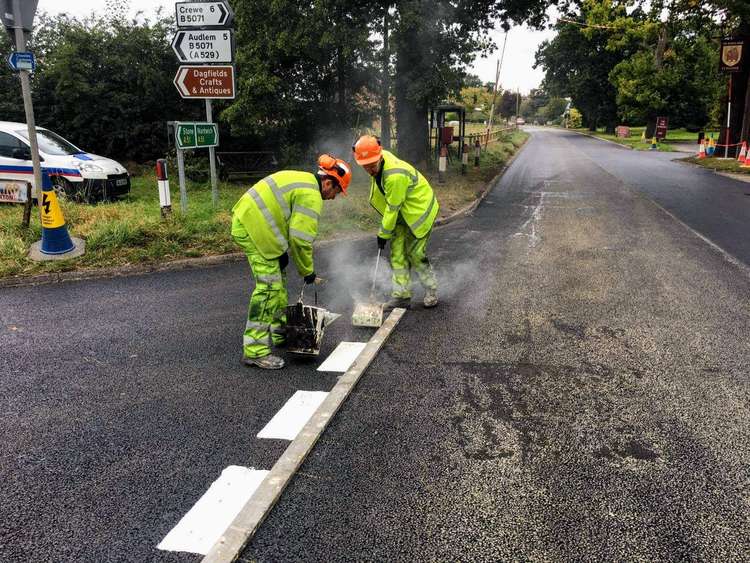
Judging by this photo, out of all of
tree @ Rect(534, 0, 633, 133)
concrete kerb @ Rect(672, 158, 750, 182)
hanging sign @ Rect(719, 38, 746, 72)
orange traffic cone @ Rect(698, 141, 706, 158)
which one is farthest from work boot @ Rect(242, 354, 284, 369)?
tree @ Rect(534, 0, 633, 133)

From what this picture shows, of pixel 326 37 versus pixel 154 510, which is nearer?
pixel 154 510

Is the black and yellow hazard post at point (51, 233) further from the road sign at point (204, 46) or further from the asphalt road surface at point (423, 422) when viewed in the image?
the road sign at point (204, 46)

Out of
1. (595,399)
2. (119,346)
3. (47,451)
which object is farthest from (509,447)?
(119,346)

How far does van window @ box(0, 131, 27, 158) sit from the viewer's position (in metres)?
10.9

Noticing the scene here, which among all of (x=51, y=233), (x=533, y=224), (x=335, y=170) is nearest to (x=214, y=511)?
(x=335, y=170)

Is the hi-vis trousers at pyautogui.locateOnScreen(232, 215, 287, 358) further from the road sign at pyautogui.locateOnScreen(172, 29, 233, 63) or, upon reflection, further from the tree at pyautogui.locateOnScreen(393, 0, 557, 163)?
the tree at pyautogui.locateOnScreen(393, 0, 557, 163)

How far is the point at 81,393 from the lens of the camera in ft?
12.5

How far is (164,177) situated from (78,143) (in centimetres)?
961

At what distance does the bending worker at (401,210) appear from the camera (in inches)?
198

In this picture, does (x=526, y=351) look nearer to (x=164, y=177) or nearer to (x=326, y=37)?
(x=164, y=177)

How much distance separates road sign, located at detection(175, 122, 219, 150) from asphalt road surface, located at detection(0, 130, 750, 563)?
110 inches

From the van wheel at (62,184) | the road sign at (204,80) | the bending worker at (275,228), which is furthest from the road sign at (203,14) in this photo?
the bending worker at (275,228)

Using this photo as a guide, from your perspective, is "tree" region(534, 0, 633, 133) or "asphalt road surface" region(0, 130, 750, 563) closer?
"asphalt road surface" region(0, 130, 750, 563)

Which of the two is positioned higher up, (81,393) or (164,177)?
(164,177)
